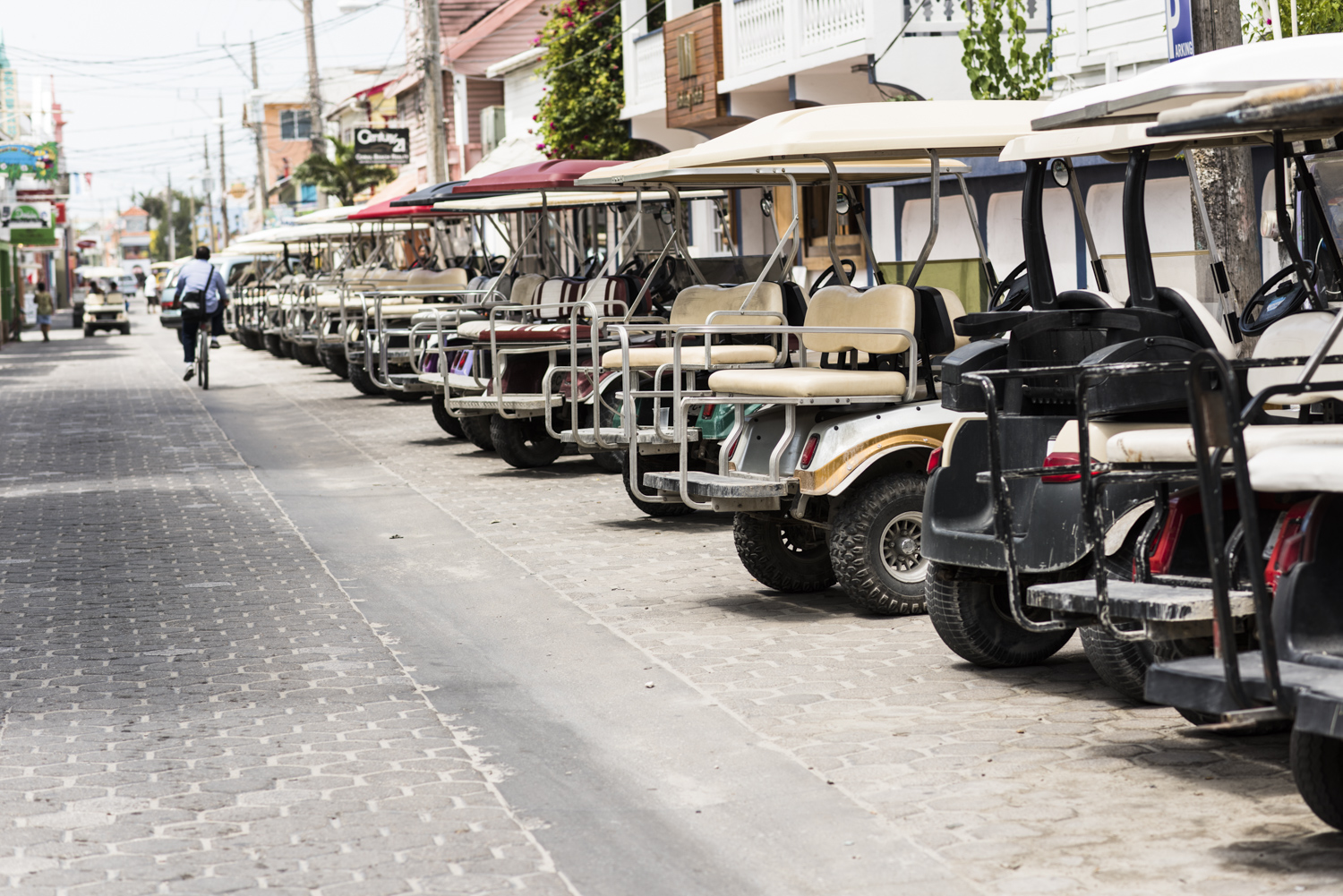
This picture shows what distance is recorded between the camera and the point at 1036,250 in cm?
690

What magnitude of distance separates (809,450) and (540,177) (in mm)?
7119

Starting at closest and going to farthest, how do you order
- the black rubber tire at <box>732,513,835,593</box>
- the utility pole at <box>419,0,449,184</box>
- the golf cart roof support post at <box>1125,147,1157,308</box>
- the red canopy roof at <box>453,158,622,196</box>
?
the golf cart roof support post at <box>1125,147,1157,308</box>, the black rubber tire at <box>732,513,835,593</box>, the red canopy roof at <box>453,158,622,196</box>, the utility pole at <box>419,0,449,184</box>

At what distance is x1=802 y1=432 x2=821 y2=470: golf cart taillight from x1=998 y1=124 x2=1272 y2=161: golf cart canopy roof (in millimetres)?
1693

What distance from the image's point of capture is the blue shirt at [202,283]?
25406 mm

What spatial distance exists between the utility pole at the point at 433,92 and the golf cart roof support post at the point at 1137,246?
23311mm

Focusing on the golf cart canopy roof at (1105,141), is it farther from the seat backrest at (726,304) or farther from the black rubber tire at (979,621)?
the seat backrest at (726,304)

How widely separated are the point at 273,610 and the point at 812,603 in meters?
2.59

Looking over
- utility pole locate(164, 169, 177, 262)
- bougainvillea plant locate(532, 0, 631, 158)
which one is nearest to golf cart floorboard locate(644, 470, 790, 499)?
bougainvillea plant locate(532, 0, 631, 158)

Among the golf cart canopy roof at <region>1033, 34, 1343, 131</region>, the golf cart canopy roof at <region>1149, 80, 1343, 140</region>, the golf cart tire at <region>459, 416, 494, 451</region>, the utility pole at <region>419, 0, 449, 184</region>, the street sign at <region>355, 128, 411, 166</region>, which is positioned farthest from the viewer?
the street sign at <region>355, 128, 411, 166</region>

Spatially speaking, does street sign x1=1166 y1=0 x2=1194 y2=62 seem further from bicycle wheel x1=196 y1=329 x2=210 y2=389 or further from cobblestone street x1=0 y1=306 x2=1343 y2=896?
bicycle wheel x1=196 y1=329 x2=210 y2=389

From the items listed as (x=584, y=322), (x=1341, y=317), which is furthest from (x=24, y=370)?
(x=1341, y=317)

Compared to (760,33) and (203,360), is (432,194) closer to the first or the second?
(760,33)

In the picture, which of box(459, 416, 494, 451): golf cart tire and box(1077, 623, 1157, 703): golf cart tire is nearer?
box(1077, 623, 1157, 703): golf cart tire

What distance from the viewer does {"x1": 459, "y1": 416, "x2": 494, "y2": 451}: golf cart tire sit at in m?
15.6
